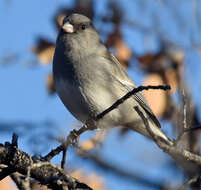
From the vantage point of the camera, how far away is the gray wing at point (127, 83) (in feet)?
11.1

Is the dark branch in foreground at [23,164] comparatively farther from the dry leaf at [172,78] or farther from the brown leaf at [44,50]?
the brown leaf at [44,50]

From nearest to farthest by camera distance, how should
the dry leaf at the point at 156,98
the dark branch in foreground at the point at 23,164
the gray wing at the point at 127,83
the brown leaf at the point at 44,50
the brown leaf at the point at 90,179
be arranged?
the dark branch in foreground at the point at 23,164, the brown leaf at the point at 90,179, the gray wing at the point at 127,83, the dry leaf at the point at 156,98, the brown leaf at the point at 44,50

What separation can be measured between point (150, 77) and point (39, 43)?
113 cm

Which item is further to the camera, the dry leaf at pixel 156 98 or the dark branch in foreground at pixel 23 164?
the dry leaf at pixel 156 98

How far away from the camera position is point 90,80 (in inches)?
120

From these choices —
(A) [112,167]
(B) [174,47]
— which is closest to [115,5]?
(B) [174,47]

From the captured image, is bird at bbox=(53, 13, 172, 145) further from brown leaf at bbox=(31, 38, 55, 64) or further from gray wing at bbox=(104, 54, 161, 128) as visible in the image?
brown leaf at bbox=(31, 38, 55, 64)

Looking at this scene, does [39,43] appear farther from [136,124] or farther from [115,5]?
[136,124]

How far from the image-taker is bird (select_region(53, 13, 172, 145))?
300 centimetres

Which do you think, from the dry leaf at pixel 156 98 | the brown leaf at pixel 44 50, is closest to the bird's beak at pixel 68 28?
the brown leaf at pixel 44 50

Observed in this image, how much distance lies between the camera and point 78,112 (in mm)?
3084

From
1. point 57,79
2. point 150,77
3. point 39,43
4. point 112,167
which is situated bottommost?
point 112,167

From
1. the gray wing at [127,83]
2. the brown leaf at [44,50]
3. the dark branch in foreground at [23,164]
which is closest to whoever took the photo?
the dark branch in foreground at [23,164]

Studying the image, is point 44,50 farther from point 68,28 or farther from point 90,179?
point 90,179
